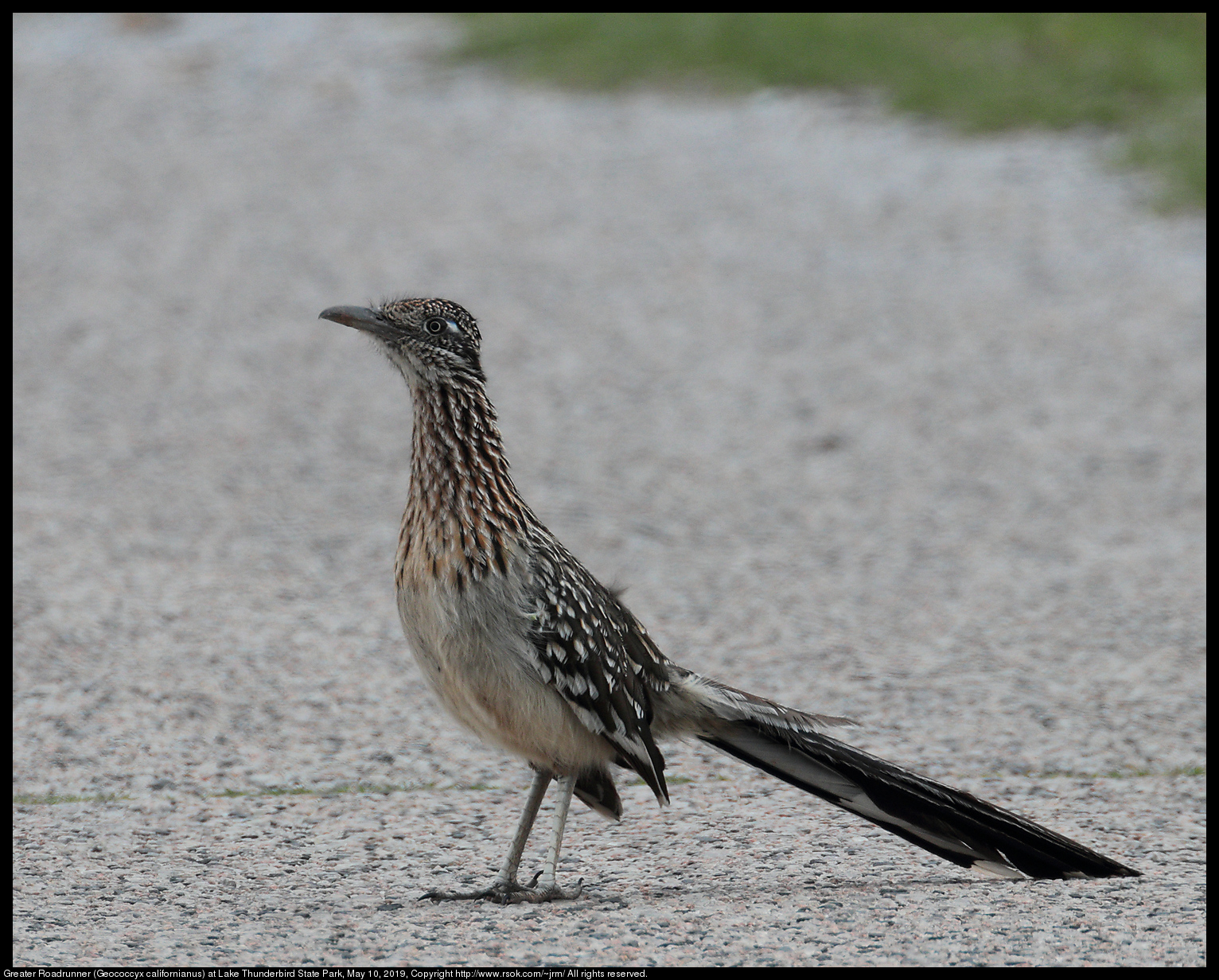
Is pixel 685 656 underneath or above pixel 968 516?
underneath

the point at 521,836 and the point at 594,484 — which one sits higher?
the point at 594,484

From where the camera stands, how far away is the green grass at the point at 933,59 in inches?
603

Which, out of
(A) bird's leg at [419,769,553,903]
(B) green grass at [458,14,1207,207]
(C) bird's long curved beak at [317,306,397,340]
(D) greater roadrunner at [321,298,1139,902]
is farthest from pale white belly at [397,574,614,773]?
(B) green grass at [458,14,1207,207]

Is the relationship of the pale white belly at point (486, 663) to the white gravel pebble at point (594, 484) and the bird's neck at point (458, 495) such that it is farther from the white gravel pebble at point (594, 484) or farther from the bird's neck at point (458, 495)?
the white gravel pebble at point (594, 484)

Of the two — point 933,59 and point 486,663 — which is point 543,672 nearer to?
point 486,663

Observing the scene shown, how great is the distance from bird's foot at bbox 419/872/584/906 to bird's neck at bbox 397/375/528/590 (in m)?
0.95

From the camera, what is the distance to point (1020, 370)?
38.3 feet

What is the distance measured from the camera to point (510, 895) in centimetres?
482

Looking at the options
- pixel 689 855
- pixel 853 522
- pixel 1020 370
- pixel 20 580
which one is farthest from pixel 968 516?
pixel 20 580

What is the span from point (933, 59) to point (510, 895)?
1344 centimetres

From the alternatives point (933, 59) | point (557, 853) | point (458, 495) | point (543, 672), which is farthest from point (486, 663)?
point (933, 59)

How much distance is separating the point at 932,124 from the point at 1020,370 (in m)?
4.53

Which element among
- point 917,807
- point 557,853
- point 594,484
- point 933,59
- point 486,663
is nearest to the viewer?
point 486,663
